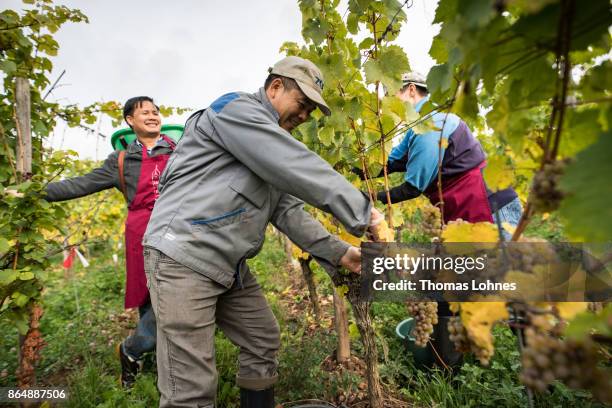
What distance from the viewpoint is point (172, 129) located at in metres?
3.40

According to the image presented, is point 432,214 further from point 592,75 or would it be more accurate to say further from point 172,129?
point 172,129

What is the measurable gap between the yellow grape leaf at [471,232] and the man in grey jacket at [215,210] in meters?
0.47

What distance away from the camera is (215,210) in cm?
167

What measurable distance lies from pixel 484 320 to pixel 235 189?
46.3 inches

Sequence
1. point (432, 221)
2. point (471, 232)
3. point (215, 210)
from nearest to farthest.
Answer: point (471, 232) → point (432, 221) → point (215, 210)

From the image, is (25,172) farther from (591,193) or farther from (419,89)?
(591,193)

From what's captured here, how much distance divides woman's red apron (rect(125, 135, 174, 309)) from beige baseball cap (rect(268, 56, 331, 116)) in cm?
160

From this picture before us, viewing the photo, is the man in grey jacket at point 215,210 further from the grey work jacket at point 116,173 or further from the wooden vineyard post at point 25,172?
the wooden vineyard post at point 25,172

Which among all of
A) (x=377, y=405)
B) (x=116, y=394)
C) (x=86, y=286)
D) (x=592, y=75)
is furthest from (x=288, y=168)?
(x=86, y=286)

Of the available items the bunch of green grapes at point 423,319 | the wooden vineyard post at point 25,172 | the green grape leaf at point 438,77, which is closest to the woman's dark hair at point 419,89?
the bunch of green grapes at point 423,319

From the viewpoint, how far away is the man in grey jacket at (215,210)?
60.3 inches

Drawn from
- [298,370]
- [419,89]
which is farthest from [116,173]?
[419,89]

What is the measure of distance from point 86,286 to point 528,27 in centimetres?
747

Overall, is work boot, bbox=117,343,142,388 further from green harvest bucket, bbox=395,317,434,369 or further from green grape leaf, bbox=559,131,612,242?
green grape leaf, bbox=559,131,612,242
